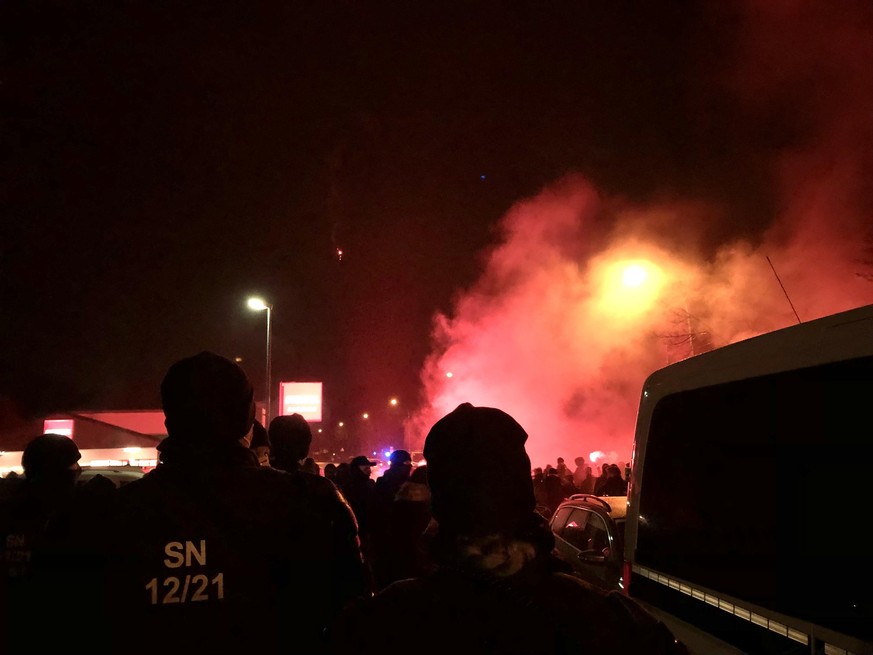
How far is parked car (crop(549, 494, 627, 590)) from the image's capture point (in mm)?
5473

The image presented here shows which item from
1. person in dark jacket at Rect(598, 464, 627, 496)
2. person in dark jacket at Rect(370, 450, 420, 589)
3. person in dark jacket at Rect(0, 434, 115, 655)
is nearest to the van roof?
person in dark jacket at Rect(0, 434, 115, 655)

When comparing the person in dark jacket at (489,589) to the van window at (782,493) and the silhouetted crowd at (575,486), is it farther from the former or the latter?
the silhouetted crowd at (575,486)

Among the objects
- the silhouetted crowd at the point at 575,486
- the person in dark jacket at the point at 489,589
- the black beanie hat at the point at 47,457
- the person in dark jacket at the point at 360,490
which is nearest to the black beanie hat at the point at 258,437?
the black beanie hat at the point at 47,457

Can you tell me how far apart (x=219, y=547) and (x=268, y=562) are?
0.50 ft

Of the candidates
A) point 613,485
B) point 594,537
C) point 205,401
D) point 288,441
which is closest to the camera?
point 205,401

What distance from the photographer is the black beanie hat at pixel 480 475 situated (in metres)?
1.58

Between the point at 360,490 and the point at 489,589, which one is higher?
the point at 489,589

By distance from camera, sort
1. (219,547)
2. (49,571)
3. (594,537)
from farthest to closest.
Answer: (594,537)
(49,571)
(219,547)

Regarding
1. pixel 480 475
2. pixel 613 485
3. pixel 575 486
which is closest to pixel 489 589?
pixel 480 475

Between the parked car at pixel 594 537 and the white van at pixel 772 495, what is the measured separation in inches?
68.9

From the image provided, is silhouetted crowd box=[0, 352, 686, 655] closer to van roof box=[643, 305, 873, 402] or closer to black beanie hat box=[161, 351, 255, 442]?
black beanie hat box=[161, 351, 255, 442]

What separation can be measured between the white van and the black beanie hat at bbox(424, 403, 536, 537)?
1362 mm

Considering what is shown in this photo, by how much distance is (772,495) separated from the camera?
265cm

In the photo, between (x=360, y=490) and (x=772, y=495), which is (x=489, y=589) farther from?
(x=360, y=490)
